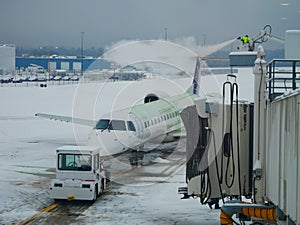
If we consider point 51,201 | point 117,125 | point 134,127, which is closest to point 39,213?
point 51,201

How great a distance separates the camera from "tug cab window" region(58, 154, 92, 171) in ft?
63.9

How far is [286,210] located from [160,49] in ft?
148

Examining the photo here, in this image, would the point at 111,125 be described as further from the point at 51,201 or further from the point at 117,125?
the point at 51,201

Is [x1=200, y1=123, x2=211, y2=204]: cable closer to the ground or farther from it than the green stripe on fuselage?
closer to the ground

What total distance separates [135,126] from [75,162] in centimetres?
732

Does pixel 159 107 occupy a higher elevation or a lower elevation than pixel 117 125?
higher

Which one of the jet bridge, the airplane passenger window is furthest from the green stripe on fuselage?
the jet bridge

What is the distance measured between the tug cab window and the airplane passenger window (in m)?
5.66

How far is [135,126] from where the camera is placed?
26.7 meters

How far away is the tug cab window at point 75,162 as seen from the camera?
767 inches

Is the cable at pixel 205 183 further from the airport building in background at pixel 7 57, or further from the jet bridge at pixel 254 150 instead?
the airport building in background at pixel 7 57

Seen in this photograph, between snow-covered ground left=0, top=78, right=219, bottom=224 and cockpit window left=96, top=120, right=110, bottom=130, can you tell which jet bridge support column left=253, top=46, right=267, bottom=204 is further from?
cockpit window left=96, top=120, right=110, bottom=130

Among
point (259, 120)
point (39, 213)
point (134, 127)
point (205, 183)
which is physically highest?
point (259, 120)

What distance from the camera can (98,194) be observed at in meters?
20.0
